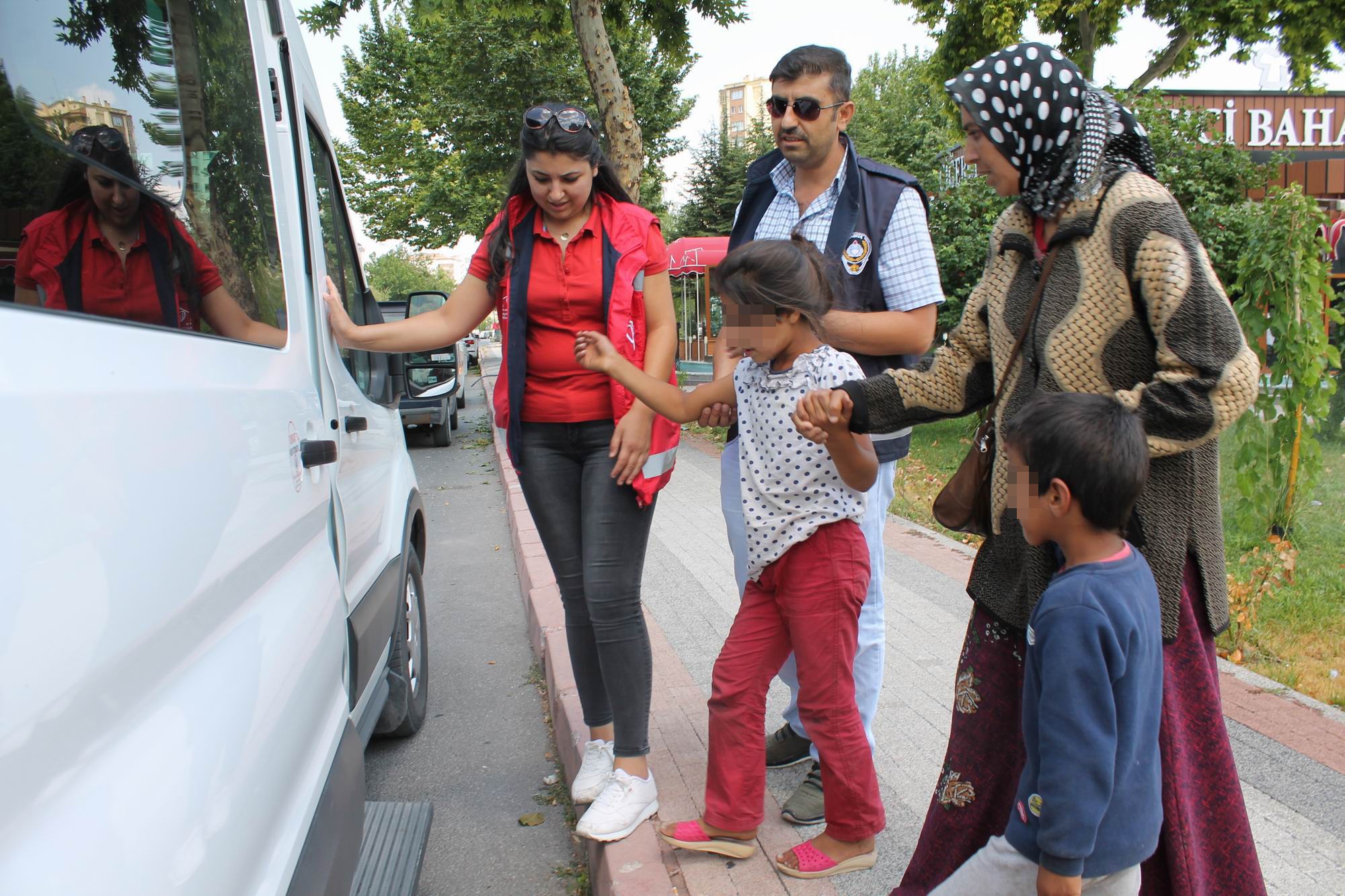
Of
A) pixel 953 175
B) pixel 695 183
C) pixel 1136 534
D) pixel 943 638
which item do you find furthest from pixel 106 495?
pixel 695 183

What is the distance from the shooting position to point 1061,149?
1.79 meters

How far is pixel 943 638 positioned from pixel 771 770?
5.45ft

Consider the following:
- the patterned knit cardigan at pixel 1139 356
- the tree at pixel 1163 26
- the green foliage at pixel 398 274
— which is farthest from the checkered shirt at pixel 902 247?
the green foliage at pixel 398 274

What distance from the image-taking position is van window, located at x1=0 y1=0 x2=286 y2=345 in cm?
117

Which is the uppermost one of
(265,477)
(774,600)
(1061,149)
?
(1061,149)

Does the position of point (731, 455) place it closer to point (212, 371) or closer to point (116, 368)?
point (212, 371)

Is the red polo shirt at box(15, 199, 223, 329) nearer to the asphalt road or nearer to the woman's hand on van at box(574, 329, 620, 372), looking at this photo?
the woman's hand on van at box(574, 329, 620, 372)

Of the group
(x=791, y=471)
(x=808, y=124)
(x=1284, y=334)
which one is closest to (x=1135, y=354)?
(x=791, y=471)

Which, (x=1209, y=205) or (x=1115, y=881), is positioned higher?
(x=1209, y=205)

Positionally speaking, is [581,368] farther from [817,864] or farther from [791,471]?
[817,864]

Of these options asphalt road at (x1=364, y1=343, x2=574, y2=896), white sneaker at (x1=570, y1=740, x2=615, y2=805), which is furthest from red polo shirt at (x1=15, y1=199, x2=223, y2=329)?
asphalt road at (x1=364, y1=343, x2=574, y2=896)

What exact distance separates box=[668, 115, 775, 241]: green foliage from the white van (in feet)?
83.9

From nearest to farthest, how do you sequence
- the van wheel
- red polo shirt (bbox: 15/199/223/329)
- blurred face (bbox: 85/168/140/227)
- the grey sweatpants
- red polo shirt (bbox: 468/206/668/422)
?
1. red polo shirt (bbox: 15/199/223/329)
2. blurred face (bbox: 85/168/140/227)
3. the grey sweatpants
4. red polo shirt (bbox: 468/206/668/422)
5. the van wheel

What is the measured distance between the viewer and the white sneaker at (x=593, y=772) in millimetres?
2924
